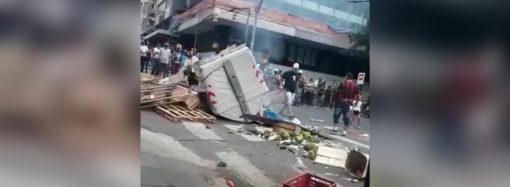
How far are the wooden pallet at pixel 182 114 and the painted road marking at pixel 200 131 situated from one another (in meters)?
0.02

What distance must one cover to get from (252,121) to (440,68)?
98 cm

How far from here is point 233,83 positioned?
7.23ft

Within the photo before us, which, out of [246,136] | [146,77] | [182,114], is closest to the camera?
[146,77]

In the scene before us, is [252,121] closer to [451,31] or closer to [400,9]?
[400,9]

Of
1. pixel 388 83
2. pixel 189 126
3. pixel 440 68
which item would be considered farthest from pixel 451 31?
pixel 189 126

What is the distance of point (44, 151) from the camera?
1773mm

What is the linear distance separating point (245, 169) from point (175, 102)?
1.41ft

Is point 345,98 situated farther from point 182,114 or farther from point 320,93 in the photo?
point 182,114

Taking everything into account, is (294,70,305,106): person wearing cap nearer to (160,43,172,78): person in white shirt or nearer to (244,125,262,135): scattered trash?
(244,125,262,135): scattered trash

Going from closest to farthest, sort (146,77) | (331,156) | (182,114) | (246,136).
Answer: (146,77), (182,114), (246,136), (331,156)

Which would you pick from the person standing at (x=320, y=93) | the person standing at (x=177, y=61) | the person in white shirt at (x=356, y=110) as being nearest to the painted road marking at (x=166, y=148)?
the person standing at (x=177, y=61)

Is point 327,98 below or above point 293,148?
Result: above

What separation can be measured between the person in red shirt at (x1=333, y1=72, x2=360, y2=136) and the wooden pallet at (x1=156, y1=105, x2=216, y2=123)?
596mm

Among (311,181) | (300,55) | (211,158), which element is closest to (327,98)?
(300,55)
